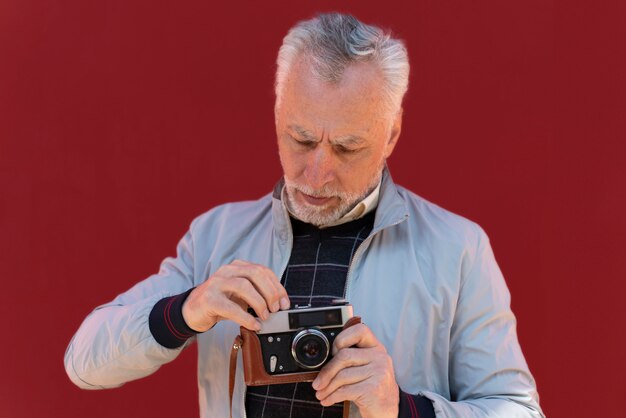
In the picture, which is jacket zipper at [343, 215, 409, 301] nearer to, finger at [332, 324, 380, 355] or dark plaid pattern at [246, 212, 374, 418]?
dark plaid pattern at [246, 212, 374, 418]

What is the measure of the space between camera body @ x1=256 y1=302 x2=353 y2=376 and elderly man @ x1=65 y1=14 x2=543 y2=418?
3 cm

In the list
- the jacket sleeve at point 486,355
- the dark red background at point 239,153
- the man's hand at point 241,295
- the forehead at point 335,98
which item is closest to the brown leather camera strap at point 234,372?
the man's hand at point 241,295

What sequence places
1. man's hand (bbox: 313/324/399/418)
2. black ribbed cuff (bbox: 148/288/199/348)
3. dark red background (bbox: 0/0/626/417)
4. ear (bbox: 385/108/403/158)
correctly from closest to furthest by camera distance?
man's hand (bbox: 313/324/399/418) → black ribbed cuff (bbox: 148/288/199/348) → ear (bbox: 385/108/403/158) → dark red background (bbox: 0/0/626/417)

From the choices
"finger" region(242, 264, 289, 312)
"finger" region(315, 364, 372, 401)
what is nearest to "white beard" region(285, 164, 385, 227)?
"finger" region(242, 264, 289, 312)

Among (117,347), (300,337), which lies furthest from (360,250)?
(117,347)

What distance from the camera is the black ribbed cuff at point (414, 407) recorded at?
1.45m

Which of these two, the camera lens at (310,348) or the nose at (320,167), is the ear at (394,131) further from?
the camera lens at (310,348)

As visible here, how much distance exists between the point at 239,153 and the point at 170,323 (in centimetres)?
84

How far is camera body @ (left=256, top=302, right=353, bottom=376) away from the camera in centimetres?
145

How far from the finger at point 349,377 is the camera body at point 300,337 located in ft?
0.12

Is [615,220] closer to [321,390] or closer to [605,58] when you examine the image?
[605,58]

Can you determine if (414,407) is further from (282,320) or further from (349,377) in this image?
(282,320)

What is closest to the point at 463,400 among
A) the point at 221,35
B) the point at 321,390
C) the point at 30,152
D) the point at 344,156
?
the point at 321,390

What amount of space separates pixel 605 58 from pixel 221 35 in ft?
3.11
